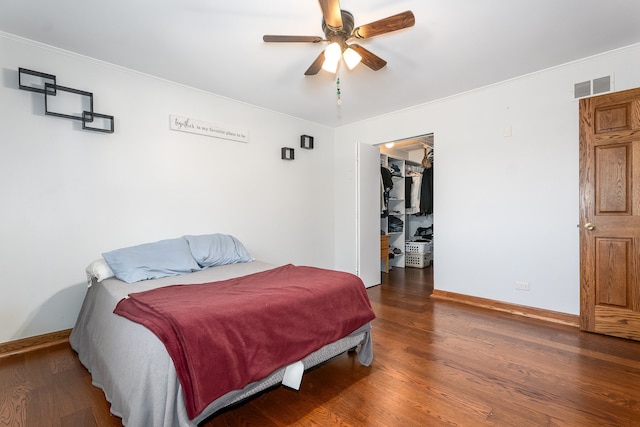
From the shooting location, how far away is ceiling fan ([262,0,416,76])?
1.77 m

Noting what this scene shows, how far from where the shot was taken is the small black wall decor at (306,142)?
4496 mm

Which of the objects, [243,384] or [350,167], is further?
[350,167]

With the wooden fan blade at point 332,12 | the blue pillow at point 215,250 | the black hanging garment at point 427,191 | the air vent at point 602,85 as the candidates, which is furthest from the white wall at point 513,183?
the blue pillow at point 215,250

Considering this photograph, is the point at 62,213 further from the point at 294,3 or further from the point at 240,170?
the point at 294,3

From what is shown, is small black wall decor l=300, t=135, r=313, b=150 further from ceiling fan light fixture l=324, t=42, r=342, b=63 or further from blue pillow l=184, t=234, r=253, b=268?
ceiling fan light fixture l=324, t=42, r=342, b=63

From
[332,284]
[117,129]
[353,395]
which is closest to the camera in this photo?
[353,395]

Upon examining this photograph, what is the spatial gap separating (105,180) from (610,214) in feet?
15.3

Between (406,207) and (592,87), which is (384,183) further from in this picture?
(592,87)

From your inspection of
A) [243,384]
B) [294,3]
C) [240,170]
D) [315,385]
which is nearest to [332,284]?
[315,385]

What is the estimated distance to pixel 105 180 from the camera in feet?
9.26

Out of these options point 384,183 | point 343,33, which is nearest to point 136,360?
point 343,33

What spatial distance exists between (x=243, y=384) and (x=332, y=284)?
34.0 inches

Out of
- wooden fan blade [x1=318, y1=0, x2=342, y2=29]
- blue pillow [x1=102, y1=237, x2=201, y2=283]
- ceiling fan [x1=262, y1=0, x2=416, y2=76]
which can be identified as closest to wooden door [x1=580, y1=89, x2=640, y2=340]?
ceiling fan [x1=262, y1=0, x2=416, y2=76]

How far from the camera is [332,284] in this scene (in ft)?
7.02
